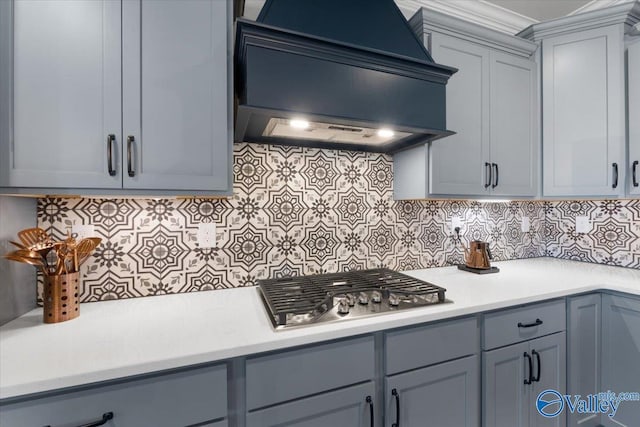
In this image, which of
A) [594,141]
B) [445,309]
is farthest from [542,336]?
[594,141]

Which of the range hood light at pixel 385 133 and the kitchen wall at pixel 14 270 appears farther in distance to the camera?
the range hood light at pixel 385 133

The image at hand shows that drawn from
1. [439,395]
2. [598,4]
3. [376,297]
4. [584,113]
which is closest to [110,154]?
[376,297]

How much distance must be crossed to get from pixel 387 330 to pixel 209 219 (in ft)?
3.28

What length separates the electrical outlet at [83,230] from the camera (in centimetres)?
128

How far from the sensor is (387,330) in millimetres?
1115

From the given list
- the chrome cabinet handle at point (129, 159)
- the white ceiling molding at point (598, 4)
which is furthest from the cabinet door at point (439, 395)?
the white ceiling molding at point (598, 4)

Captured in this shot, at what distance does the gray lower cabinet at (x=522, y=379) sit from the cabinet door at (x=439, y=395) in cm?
8

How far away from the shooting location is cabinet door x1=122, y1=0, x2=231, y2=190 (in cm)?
107

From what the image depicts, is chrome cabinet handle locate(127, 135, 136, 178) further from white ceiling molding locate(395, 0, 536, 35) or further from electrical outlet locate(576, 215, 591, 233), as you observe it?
electrical outlet locate(576, 215, 591, 233)

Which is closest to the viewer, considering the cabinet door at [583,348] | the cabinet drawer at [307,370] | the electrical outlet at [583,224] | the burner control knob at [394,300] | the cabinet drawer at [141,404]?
the cabinet drawer at [141,404]

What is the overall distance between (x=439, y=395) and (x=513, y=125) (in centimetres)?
163

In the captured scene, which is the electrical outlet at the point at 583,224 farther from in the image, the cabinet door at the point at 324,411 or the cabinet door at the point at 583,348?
the cabinet door at the point at 324,411

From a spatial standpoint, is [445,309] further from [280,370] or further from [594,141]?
[594,141]

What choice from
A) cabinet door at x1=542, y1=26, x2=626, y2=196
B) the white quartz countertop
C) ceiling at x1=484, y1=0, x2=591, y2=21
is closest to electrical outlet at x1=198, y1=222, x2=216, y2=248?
the white quartz countertop
